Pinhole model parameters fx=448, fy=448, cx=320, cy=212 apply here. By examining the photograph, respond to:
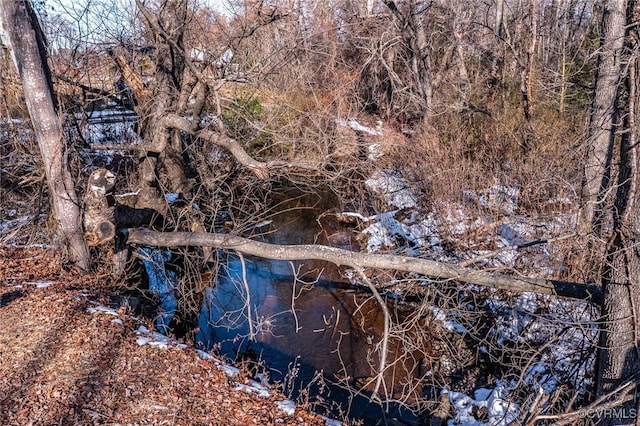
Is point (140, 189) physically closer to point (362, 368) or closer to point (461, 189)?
point (362, 368)

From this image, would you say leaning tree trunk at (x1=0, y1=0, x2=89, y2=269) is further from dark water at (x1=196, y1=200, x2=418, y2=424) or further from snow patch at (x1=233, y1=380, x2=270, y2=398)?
snow patch at (x1=233, y1=380, x2=270, y2=398)

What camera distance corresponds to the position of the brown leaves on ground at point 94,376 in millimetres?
3869

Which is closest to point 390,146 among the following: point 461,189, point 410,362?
point 461,189

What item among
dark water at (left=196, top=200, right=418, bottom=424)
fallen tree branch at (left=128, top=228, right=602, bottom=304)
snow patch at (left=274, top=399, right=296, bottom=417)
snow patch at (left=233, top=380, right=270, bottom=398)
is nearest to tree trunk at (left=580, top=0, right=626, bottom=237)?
fallen tree branch at (left=128, top=228, right=602, bottom=304)

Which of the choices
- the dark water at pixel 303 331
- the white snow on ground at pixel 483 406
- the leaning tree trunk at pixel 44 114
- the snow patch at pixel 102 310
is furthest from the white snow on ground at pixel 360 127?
the snow patch at pixel 102 310

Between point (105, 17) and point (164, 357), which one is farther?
point (105, 17)

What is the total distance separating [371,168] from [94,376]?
9309 mm

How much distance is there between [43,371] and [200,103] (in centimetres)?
506

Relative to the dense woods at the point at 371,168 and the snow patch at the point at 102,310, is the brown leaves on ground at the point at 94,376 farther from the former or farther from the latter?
the dense woods at the point at 371,168

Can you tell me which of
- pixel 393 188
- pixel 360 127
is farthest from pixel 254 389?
pixel 360 127

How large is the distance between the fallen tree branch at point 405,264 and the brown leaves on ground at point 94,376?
1337mm

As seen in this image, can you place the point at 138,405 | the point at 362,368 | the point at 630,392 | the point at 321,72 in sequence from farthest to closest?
1. the point at 321,72
2. the point at 362,368
3. the point at 138,405
4. the point at 630,392

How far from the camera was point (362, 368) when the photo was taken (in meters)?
6.62

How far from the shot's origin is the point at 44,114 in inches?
214
